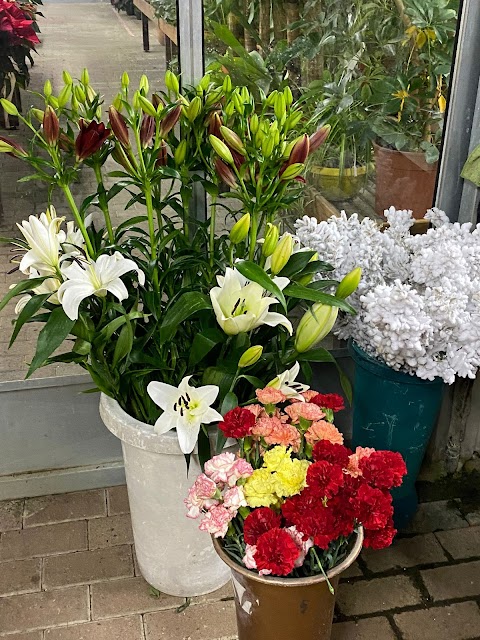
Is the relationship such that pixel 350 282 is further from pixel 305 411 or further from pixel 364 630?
pixel 364 630

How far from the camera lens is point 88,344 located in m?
1.76

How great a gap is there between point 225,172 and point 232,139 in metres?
0.09

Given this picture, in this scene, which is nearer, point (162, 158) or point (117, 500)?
point (162, 158)

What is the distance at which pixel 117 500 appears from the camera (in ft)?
8.09

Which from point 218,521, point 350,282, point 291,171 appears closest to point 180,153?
point 291,171

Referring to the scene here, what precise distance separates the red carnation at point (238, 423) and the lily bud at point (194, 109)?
2.24 ft

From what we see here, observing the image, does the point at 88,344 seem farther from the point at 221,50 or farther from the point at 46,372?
the point at 221,50

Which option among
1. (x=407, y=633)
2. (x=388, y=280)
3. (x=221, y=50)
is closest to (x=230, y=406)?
(x=388, y=280)

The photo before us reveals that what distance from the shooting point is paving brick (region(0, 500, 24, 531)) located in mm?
2352

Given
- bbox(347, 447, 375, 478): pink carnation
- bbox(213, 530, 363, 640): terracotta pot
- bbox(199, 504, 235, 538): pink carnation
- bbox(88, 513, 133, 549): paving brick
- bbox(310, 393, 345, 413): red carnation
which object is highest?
bbox(310, 393, 345, 413): red carnation

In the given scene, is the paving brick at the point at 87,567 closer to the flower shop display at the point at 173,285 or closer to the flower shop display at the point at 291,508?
the flower shop display at the point at 173,285

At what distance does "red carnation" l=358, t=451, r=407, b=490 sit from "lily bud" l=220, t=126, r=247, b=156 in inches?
27.4

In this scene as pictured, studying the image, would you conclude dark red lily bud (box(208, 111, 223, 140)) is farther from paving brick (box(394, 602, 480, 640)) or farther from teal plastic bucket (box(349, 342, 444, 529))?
paving brick (box(394, 602, 480, 640))

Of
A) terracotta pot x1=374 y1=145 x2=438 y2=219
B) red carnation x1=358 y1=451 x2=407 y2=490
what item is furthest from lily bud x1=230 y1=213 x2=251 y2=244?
terracotta pot x1=374 y1=145 x2=438 y2=219
